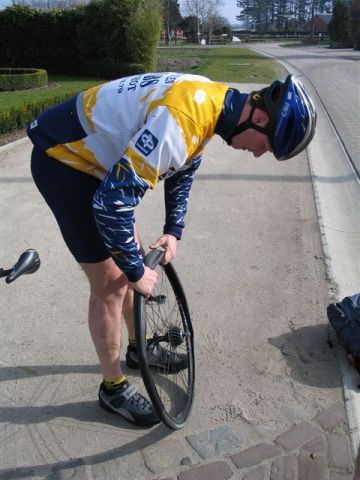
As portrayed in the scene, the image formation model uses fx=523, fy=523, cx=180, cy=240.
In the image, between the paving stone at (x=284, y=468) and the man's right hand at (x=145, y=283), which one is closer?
the man's right hand at (x=145, y=283)

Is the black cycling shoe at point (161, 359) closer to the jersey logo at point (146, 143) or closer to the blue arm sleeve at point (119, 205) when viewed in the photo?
the blue arm sleeve at point (119, 205)

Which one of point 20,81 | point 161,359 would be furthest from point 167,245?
point 20,81

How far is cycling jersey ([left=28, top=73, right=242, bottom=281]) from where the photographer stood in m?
1.89

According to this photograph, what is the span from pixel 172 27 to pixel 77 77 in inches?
2188

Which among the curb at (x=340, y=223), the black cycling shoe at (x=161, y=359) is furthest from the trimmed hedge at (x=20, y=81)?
the black cycling shoe at (x=161, y=359)

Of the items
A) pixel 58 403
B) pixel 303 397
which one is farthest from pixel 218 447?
pixel 58 403

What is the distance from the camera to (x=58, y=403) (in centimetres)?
279

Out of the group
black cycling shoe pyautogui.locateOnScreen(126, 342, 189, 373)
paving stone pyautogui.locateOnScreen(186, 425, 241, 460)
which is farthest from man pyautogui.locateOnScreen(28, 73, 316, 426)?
paving stone pyautogui.locateOnScreen(186, 425, 241, 460)

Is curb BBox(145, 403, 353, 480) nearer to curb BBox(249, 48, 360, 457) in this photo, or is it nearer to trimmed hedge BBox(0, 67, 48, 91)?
curb BBox(249, 48, 360, 457)

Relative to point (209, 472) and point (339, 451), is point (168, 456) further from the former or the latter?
point (339, 451)

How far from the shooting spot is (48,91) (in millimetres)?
16500

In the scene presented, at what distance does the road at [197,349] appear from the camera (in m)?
2.50

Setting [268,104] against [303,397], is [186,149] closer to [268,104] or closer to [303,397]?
[268,104]

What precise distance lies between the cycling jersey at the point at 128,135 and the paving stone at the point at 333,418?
1.32 m
